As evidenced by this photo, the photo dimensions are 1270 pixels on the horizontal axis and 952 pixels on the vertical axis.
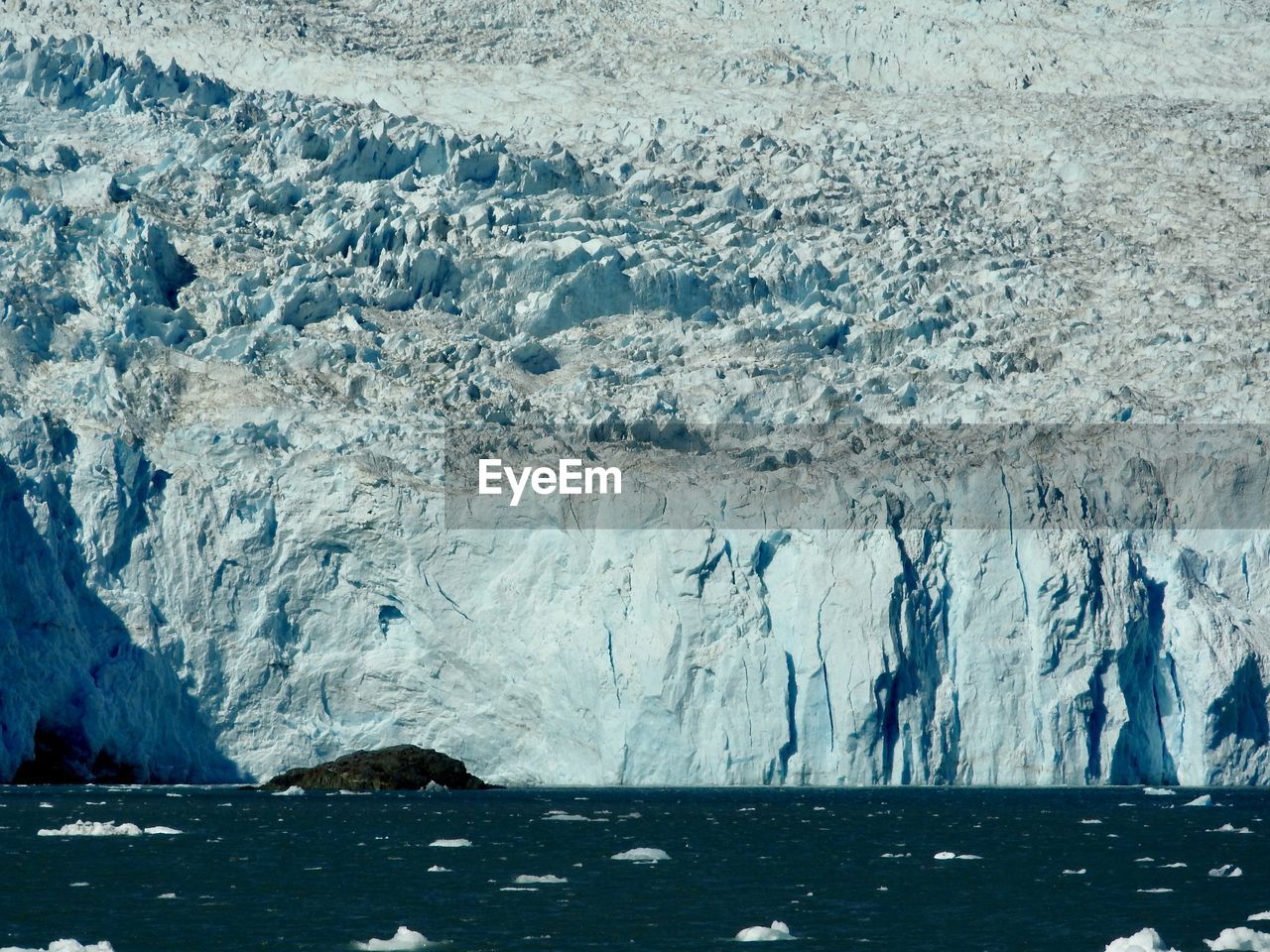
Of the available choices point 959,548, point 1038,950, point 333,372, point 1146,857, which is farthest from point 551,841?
point 333,372

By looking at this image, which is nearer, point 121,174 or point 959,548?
point 959,548

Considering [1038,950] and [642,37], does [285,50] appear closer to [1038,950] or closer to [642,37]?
[642,37]

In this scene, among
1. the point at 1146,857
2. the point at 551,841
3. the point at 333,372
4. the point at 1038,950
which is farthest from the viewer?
the point at 333,372

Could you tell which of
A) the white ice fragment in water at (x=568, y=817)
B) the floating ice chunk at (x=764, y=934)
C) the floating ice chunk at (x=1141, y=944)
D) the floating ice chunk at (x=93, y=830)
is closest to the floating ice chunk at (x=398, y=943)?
the floating ice chunk at (x=764, y=934)

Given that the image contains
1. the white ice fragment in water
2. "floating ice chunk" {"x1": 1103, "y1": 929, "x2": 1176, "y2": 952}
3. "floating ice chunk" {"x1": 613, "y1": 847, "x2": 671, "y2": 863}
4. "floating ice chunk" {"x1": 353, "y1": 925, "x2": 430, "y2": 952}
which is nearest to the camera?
"floating ice chunk" {"x1": 1103, "y1": 929, "x2": 1176, "y2": 952}

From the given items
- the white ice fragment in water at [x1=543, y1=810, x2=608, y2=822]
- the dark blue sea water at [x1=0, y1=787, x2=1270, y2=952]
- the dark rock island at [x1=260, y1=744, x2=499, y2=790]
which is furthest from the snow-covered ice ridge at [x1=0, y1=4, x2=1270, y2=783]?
the white ice fragment in water at [x1=543, y1=810, x2=608, y2=822]
